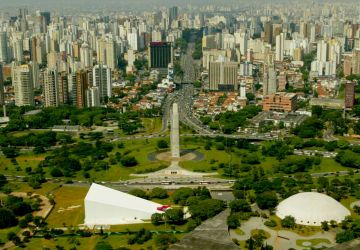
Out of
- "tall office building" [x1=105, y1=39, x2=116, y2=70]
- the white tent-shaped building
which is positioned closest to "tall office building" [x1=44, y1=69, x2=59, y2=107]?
"tall office building" [x1=105, y1=39, x2=116, y2=70]

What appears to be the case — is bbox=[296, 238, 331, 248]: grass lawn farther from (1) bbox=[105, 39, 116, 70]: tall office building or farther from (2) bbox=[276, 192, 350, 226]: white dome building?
(1) bbox=[105, 39, 116, 70]: tall office building

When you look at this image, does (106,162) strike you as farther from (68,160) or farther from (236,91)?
(236,91)

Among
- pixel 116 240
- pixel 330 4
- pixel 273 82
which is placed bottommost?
pixel 116 240

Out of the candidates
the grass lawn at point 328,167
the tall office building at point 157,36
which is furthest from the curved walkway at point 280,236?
the tall office building at point 157,36

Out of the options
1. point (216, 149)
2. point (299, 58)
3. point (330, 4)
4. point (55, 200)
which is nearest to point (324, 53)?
point (299, 58)

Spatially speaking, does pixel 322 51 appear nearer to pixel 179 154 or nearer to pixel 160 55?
pixel 160 55

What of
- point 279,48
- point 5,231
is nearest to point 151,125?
point 5,231
